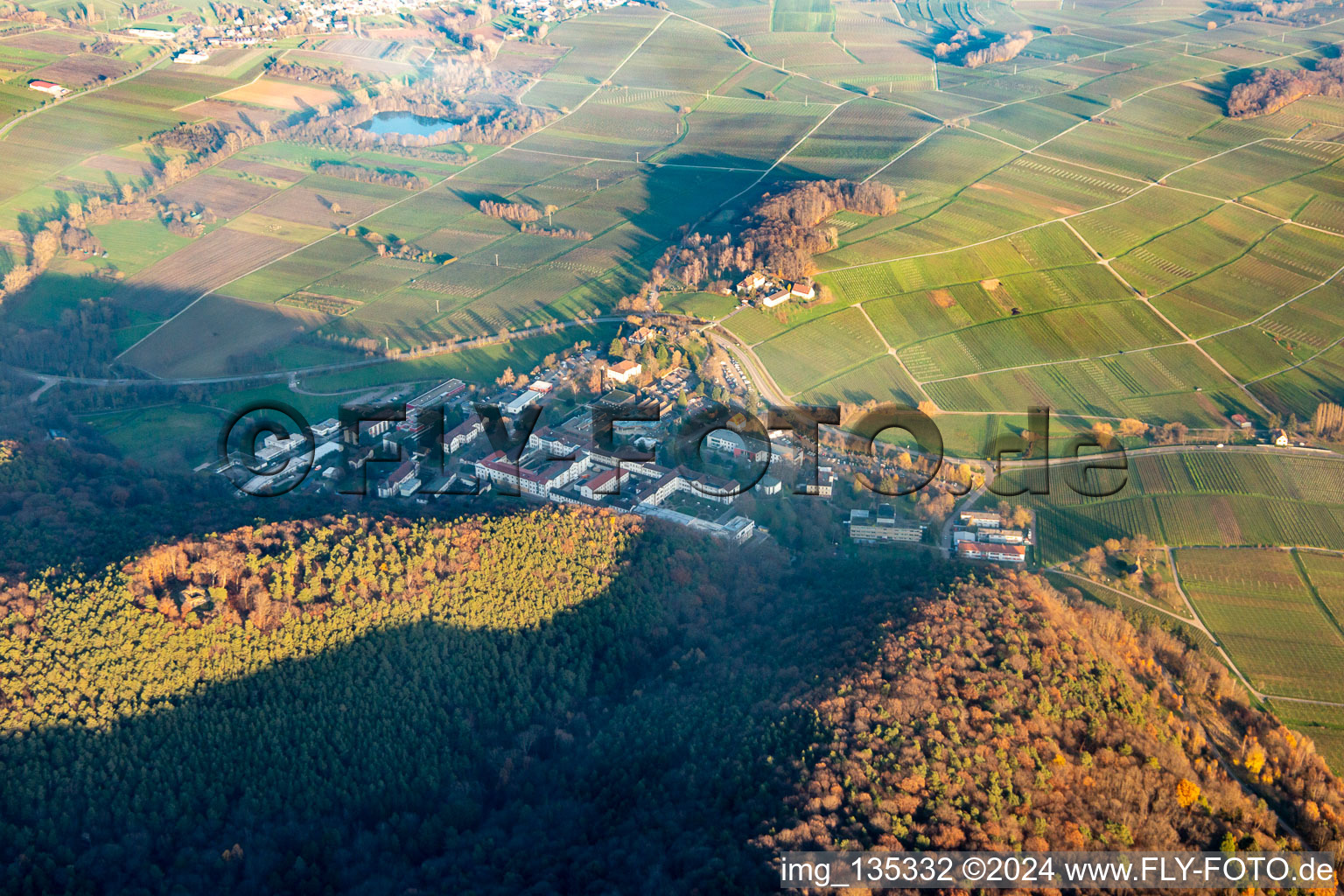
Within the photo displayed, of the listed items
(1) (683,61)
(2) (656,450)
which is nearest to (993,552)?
(2) (656,450)

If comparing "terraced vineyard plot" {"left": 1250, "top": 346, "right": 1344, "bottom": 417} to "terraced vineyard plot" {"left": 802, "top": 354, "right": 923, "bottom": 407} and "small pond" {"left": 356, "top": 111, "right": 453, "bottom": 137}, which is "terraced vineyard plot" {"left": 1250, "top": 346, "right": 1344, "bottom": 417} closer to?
"terraced vineyard plot" {"left": 802, "top": 354, "right": 923, "bottom": 407}

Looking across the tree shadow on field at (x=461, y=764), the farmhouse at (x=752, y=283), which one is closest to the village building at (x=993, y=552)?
the tree shadow on field at (x=461, y=764)

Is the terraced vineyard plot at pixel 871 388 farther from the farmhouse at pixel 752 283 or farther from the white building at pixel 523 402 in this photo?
the white building at pixel 523 402

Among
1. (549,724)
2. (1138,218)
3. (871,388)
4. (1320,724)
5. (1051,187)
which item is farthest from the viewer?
(1051,187)

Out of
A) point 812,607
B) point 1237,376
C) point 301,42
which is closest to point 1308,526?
point 1237,376

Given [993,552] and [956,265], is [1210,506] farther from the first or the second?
[956,265]

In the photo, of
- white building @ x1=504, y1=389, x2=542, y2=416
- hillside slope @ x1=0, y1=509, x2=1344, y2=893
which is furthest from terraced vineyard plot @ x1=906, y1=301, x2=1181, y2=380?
hillside slope @ x1=0, y1=509, x2=1344, y2=893

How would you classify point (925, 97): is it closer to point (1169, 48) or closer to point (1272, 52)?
point (1169, 48)

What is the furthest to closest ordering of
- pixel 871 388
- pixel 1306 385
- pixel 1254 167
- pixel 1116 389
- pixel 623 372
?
1. pixel 1254 167
2. pixel 623 372
3. pixel 871 388
4. pixel 1116 389
5. pixel 1306 385
